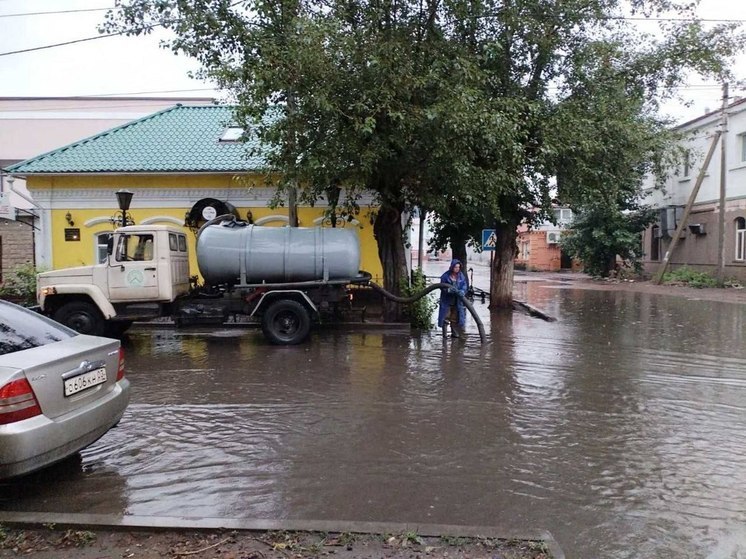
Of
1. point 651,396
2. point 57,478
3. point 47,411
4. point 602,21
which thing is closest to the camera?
point 47,411

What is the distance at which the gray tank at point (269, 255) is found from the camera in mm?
11172

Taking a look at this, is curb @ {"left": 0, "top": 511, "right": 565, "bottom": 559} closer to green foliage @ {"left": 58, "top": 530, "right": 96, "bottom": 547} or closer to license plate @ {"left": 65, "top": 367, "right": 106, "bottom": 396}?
green foliage @ {"left": 58, "top": 530, "right": 96, "bottom": 547}

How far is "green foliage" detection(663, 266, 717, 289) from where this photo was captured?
25056 mm

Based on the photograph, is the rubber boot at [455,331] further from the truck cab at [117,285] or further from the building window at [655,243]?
the building window at [655,243]

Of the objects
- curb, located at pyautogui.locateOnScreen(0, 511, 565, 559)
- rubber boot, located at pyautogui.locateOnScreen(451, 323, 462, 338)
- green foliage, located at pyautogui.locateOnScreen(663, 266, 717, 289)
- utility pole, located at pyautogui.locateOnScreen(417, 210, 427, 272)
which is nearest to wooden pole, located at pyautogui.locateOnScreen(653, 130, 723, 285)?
green foliage, located at pyautogui.locateOnScreen(663, 266, 717, 289)

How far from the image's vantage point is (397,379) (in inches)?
323

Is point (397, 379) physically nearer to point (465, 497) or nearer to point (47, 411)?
point (465, 497)

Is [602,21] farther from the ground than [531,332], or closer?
farther from the ground

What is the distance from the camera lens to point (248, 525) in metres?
3.71

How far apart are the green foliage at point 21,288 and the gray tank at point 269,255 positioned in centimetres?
637

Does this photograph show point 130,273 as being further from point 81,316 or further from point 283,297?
point 283,297

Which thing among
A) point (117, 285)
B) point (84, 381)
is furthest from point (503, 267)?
point (84, 381)

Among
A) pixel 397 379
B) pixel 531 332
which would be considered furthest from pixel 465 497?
pixel 531 332

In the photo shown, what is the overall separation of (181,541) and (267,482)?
1.05 m
